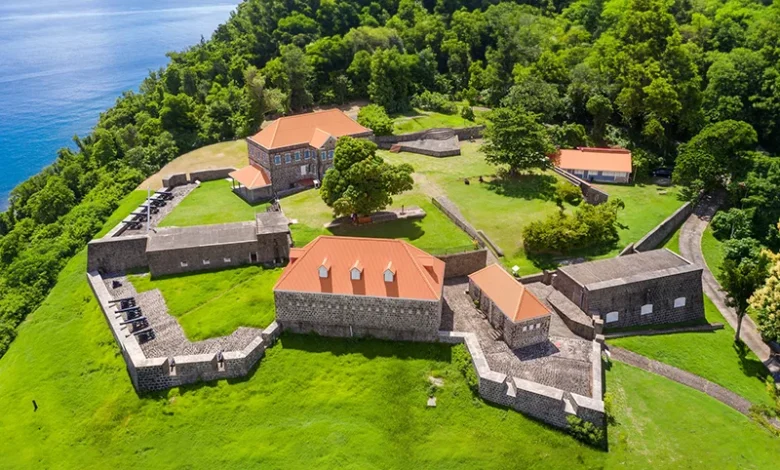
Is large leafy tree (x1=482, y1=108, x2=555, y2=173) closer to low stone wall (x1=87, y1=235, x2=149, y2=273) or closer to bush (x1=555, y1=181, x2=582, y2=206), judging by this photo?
bush (x1=555, y1=181, x2=582, y2=206)

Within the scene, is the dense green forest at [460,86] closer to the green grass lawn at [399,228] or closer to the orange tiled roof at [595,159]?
the orange tiled roof at [595,159]

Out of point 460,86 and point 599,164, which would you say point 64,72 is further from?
point 599,164

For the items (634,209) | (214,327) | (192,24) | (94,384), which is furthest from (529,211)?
(192,24)

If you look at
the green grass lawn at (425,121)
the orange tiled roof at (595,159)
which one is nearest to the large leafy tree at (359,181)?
the orange tiled roof at (595,159)

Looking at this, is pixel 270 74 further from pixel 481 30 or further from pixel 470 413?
pixel 470 413

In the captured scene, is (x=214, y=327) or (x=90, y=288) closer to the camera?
(x=214, y=327)

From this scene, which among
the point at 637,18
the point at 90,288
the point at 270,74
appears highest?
the point at 637,18

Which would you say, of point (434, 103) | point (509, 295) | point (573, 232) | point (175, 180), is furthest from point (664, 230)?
point (175, 180)
